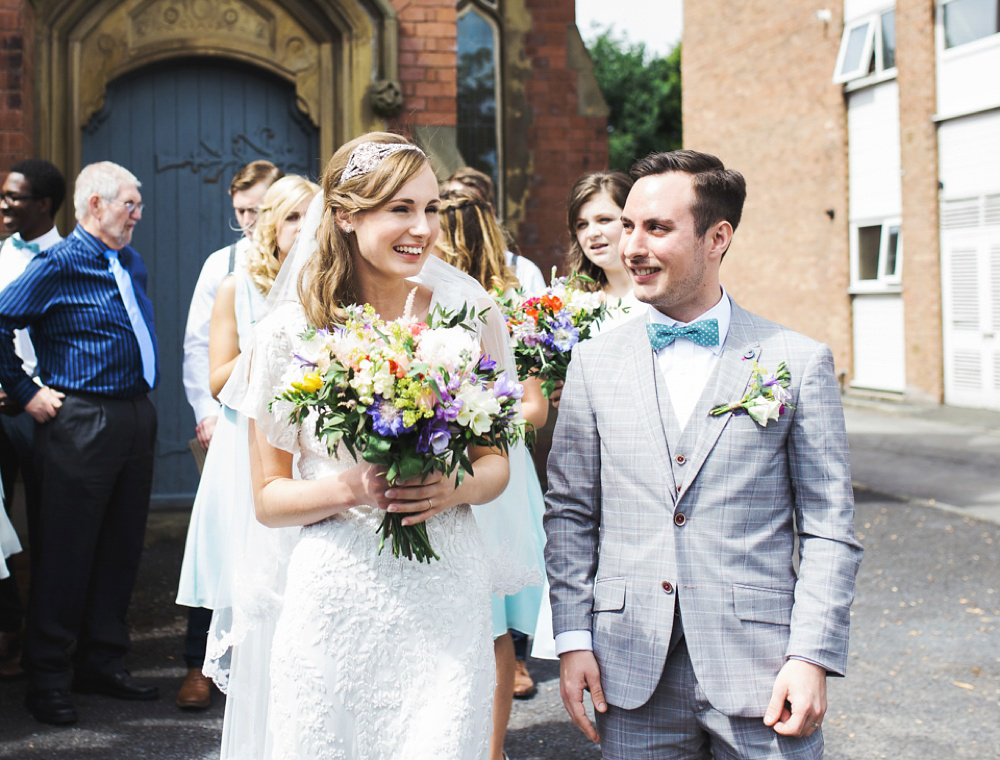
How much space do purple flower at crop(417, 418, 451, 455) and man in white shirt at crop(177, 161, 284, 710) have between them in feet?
9.77

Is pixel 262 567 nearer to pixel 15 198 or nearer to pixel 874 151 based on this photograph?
pixel 15 198

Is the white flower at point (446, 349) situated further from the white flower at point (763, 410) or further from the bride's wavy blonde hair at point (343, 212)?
the white flower at point (763, 410)

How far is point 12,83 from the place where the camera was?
7.62m

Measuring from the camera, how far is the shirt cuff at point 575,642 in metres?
2.73

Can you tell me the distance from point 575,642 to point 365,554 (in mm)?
566

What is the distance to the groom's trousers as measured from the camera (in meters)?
2.65

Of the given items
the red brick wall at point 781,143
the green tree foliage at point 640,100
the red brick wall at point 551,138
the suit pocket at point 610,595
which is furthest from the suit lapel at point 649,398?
the green tree foliage at point 640,100

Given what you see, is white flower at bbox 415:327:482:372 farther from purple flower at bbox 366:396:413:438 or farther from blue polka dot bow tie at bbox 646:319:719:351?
blue polka dot bow tie at bbox 646:319:719:351

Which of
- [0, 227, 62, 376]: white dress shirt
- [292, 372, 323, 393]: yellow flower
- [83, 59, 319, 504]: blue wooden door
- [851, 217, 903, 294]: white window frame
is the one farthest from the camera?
[851, 217, 903, 294]: white window frame

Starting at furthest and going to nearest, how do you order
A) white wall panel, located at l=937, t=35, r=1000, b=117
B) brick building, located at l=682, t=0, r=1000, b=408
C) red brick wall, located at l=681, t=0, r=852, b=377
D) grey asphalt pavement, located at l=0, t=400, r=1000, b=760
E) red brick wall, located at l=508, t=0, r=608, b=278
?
red brick wall, located at l=681, t=0, r=852, b=377 → brick building, located at l=682, t=0, r=1000, b=408 → white wall panel, located at l=937, t=35, r=1000, b=117 → red brick wall, located at l=508, t=0, r=608, b=278 → grey asphalt pavement, located at l=0, t=400, r=1000, b=760

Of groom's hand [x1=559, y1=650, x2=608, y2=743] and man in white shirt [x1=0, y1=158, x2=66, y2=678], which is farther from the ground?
man in white shirt [x1=0, y1=158, x2=66, y2=678]

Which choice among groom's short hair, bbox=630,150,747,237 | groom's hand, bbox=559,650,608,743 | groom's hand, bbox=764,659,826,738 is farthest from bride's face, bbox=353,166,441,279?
groom's hand, bbox=764,659,826,738

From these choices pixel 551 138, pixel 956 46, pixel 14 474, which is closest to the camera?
pixel 14 474

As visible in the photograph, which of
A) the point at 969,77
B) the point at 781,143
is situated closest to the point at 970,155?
the point at 969,77
